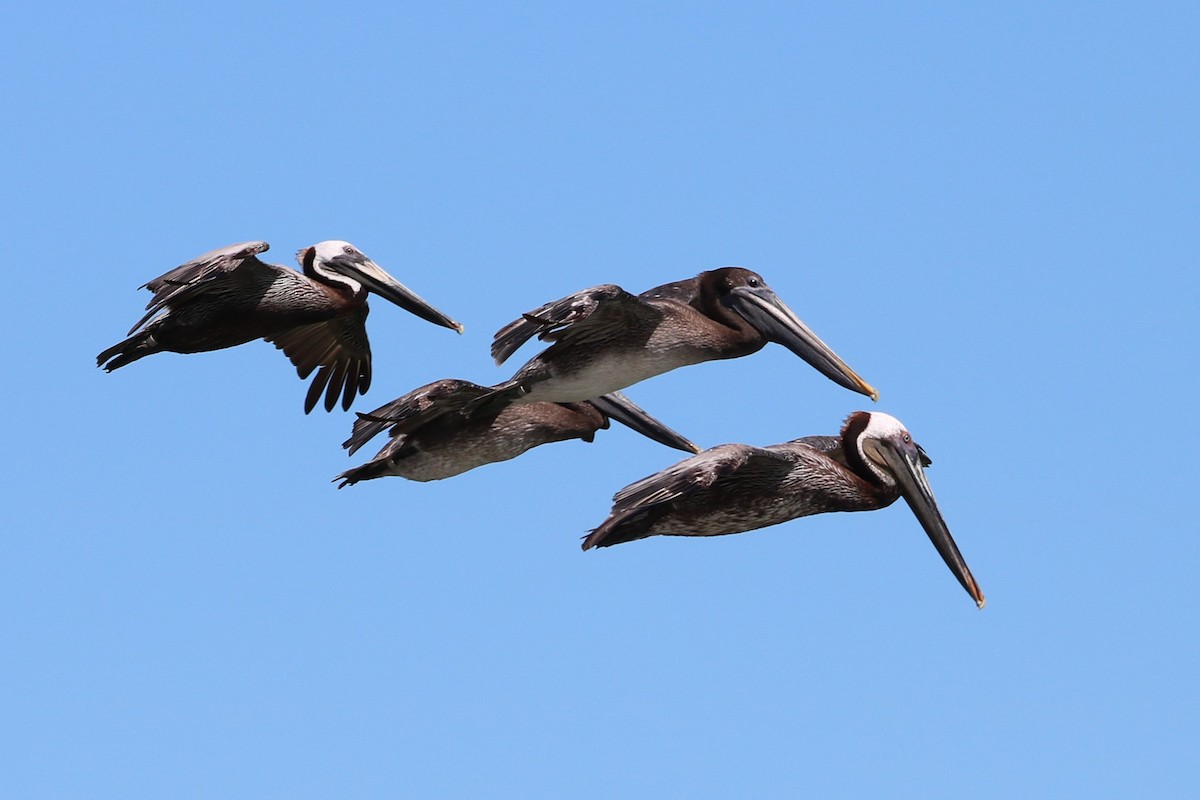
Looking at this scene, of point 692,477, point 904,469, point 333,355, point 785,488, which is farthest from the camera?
point 333,355

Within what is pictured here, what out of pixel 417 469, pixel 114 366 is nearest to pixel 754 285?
pixel 417 469

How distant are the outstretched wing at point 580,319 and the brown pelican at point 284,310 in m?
1.81

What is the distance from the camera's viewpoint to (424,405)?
548 inches

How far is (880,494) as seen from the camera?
12758mm

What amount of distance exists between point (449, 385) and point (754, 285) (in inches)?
85.5

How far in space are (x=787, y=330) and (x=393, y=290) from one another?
10.3 feet

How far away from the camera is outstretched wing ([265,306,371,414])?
604 inches

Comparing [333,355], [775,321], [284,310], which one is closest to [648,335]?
[775,321]

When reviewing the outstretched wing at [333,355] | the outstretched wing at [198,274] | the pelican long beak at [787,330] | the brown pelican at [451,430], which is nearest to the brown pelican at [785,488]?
the pelican long beak at [787,330]

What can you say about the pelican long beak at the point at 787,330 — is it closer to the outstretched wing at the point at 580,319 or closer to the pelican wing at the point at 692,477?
the outstretched wing at the point at 580,319

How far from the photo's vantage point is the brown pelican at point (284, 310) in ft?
44.3

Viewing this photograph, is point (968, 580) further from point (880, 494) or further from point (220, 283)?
point (220, 283)

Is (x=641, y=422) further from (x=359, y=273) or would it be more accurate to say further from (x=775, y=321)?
(x=359, y=273)

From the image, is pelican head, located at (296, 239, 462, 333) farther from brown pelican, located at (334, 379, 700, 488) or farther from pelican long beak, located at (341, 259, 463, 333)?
brown pelican, located at (334, 379, 700, 488)
